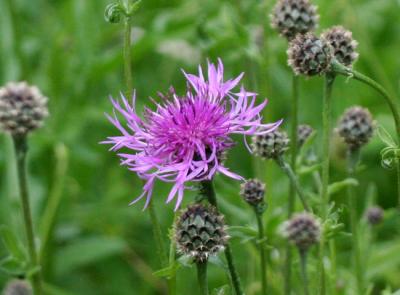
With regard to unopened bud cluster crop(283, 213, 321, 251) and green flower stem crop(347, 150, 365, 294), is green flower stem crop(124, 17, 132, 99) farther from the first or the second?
green flower stem crop(347, 150, 365, 294)

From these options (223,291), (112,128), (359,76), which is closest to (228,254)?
(223,291)

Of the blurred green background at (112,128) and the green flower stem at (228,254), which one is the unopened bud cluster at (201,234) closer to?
the green flower stem at (228,254)

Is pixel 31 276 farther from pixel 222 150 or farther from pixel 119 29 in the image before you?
pixel 119 29

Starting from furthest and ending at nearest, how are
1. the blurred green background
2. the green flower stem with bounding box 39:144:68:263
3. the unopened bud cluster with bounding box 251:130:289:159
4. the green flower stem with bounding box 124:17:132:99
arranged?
the blurred green background < the green flower stem with bounding box 39:144:68:263 < the unopened bud cluster with bounding box 251:130:289:159 < the green flower stem with bounding box 124:17:132:99

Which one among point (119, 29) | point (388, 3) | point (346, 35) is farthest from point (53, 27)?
point (346, 35)

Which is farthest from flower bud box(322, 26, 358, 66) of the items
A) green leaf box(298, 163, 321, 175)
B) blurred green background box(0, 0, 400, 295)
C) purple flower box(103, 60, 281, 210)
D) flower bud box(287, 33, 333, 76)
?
blurred green background box(0, 0, 400, 295)

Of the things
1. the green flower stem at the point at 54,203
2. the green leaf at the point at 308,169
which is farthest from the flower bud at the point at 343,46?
the green flower stem at the point at 54,203

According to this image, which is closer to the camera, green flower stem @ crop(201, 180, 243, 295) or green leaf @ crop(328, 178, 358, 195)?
green flower stem @ crop(201, 180, 243, 295)
